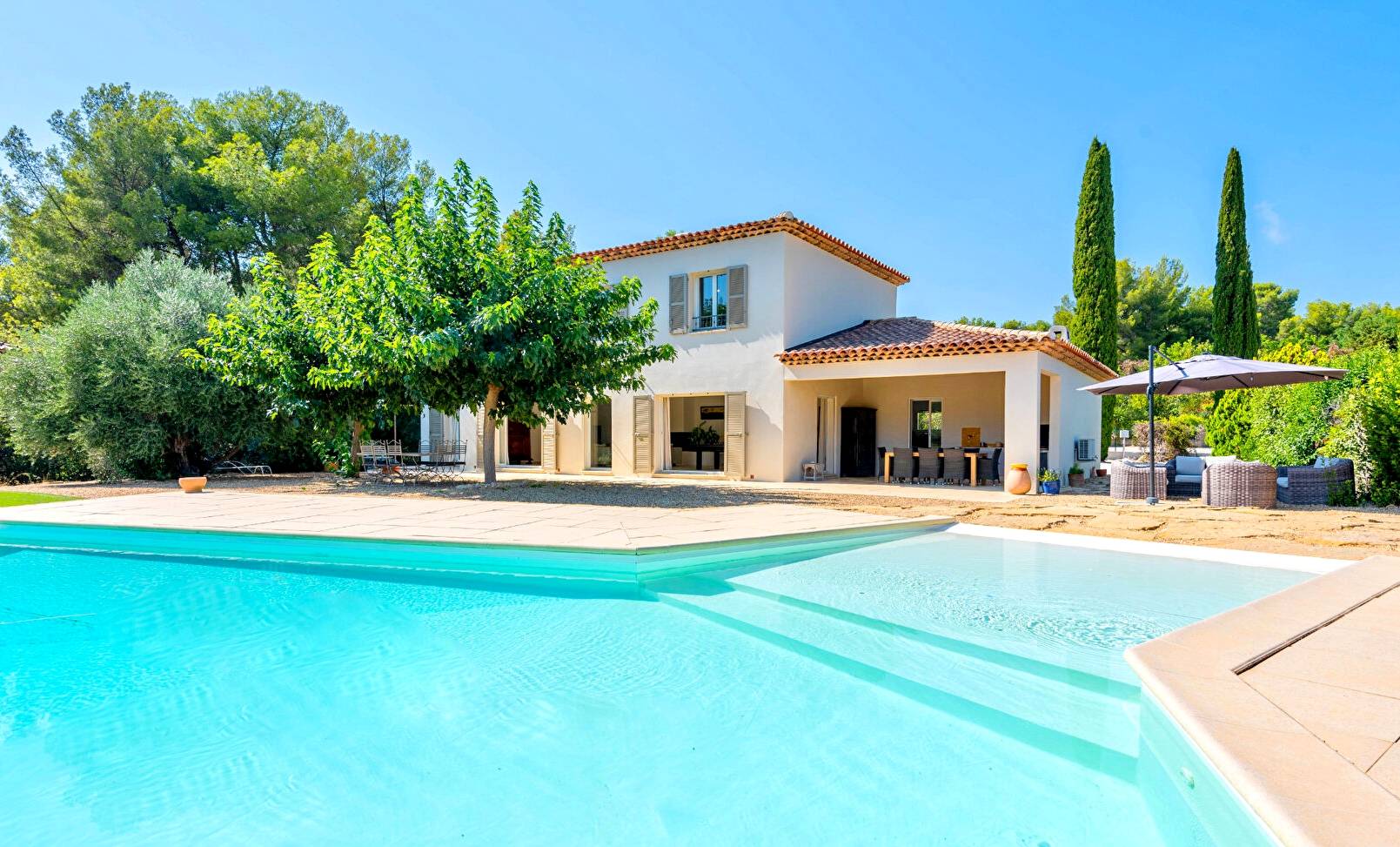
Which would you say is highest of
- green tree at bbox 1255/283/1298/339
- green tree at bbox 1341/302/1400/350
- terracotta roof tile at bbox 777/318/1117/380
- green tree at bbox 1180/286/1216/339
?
green tree at bbox 1255/283/1298/339

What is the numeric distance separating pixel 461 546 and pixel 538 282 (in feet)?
18.6

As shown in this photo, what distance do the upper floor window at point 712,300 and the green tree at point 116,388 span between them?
10.5 meters

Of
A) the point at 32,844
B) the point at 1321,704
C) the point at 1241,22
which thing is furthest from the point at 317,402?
the point at 1241,22

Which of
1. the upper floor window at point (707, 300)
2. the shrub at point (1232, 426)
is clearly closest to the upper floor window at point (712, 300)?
the upper floor window at point (707, 300)

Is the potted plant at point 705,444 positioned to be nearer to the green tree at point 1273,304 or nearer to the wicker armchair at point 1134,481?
the wicker armchair at point 1134,481

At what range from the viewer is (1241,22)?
41.1 feet

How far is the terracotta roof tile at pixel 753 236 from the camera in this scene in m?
14.4

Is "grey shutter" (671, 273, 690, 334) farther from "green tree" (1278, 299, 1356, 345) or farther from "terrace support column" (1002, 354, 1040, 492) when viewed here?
"green tree" (1278, 299, 1356, 345)

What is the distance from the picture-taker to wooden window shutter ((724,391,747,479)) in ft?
50.2

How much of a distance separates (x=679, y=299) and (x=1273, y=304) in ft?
141

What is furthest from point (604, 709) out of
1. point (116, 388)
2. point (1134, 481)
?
point (116, 388)

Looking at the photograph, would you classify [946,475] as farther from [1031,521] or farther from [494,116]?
[494,116]

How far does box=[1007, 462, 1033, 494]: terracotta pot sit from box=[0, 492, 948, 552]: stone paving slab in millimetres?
4573

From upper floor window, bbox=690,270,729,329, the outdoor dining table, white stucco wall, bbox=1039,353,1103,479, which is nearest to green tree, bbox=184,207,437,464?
upper floor window, bbox=690,270,729,329
